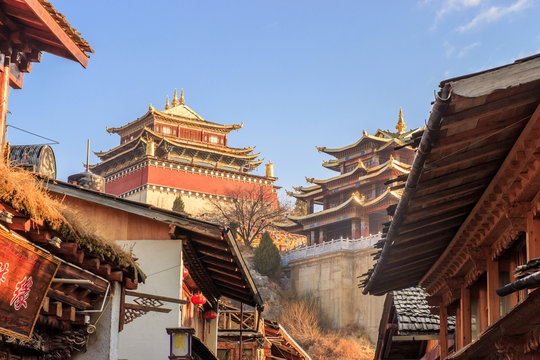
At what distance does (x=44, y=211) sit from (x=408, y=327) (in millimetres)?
9613

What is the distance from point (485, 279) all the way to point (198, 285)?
8367 millimetres

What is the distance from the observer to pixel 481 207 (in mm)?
9266

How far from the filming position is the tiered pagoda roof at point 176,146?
63.2m

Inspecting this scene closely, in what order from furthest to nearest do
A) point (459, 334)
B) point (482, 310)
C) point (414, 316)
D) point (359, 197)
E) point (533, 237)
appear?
1. point (359, 197)
2. point (414, 316)
3. point (459, 334)
4. point (482, 310)
5. point (533, 237)

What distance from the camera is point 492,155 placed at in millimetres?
7848

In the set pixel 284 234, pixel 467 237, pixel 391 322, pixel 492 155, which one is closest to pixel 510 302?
pixel 467 237

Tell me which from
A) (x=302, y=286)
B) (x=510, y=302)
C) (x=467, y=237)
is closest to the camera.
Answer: (x=510, y=302)

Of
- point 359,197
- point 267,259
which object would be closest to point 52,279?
point 267,259

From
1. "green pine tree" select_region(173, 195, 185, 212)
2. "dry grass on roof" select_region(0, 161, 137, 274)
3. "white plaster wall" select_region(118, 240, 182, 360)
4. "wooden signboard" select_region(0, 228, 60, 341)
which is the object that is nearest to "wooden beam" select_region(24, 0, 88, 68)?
"white plaster wall" select_region(118, 240, 182, 360)

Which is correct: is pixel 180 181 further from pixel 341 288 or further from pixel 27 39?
pixel 27 39

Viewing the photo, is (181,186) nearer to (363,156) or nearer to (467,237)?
(363,156)

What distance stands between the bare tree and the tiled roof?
136 feet

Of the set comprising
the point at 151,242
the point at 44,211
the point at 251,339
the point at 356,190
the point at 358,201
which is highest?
the point at 356,190

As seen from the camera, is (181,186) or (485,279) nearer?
(485,279)
